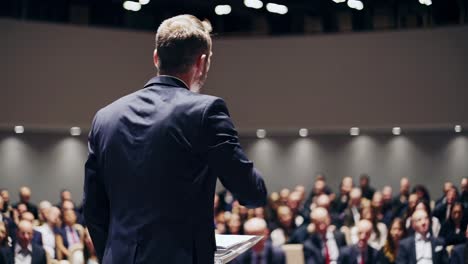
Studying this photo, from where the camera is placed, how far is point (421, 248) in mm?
11602

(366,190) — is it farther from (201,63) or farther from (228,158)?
(228,158)

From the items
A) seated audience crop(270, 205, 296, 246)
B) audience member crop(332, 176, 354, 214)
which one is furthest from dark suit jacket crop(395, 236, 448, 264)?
audience member crop(332, 176, 354, 214)

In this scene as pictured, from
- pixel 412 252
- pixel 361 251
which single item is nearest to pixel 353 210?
pixel 361 251

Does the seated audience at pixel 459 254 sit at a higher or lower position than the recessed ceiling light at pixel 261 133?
lower

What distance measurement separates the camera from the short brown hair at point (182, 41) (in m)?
2.44

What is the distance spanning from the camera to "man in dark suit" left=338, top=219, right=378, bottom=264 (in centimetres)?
1159

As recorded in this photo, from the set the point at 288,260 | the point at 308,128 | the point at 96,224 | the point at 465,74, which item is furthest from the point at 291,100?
the point at 96,224

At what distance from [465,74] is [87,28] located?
8.40m

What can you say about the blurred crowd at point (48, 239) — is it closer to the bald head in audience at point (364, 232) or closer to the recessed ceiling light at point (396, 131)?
the bald head in audience at point (364, 232)

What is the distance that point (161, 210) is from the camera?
2.35 metres

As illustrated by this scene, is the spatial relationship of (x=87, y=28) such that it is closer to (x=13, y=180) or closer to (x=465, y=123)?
(x=13, y=180)

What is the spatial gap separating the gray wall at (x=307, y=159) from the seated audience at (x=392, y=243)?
8.13 m

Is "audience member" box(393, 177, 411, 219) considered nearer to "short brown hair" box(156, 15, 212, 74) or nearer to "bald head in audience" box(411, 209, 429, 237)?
"bald head in audience" box(411, 209, 429, 237)

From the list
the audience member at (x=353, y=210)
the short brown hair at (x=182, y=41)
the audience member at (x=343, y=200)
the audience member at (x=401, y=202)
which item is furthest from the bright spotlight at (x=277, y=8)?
the short brown hair at (x=182, y=41)
